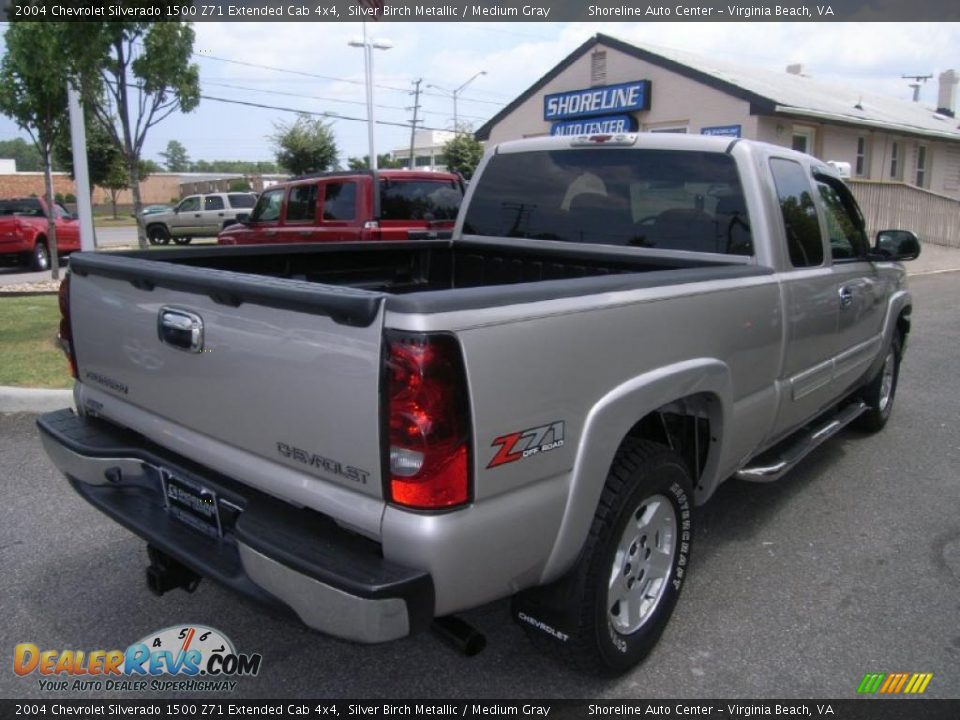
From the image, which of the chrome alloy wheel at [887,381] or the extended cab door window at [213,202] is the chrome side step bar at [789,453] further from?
the extended cab door window at [213,202]


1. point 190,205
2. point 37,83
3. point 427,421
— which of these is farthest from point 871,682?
point 190,205

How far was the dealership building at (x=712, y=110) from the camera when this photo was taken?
1831cm

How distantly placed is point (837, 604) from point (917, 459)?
235 centimetres

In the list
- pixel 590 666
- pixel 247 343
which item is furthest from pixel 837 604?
pixel 247 343

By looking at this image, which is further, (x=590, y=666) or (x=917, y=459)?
(x=917, y=459)

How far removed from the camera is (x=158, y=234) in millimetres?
27703

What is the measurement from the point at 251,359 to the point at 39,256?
1706 centimetres

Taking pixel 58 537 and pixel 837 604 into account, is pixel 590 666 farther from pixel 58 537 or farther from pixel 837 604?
pixel 58 537

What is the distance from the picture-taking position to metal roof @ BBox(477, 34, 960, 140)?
17.9m

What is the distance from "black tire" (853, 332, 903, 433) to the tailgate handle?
4.62 metres

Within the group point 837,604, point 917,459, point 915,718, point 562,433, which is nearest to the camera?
point 562,433

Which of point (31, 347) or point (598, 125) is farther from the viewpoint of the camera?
point (598, 125)

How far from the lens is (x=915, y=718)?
263cm

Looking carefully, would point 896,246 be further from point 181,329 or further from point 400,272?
point 181,329
